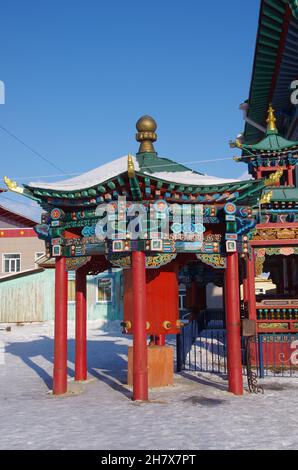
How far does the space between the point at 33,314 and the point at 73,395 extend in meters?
24.0

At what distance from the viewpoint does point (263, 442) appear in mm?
7344

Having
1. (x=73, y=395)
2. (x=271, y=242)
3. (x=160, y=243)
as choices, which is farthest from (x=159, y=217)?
(x=271, y=242)

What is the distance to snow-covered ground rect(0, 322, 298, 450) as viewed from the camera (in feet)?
24.4

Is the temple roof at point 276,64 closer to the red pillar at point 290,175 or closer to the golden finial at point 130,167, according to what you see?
the red pillar at point 290,175

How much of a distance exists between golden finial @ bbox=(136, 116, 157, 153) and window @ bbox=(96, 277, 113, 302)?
2192 cm

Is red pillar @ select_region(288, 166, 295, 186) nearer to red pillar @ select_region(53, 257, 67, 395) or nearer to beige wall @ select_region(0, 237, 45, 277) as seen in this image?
red pillar @ select_region(53, 257, 67, 395)

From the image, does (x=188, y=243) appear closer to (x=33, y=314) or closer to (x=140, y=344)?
(x=140, y=344)

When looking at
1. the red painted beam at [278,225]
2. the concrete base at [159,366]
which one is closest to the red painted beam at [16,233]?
the red painted beam at [278,225]

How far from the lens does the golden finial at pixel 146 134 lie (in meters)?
13.4

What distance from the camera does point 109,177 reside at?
34.4 ft

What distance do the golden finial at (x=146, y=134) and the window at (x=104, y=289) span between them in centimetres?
2192

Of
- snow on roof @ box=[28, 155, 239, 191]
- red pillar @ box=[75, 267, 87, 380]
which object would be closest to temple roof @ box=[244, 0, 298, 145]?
snow on roof @ box=[28, 155, 239, 191]

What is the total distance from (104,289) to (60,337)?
2295 cm

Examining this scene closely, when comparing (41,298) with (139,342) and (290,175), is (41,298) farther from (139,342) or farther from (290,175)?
(139,342)
